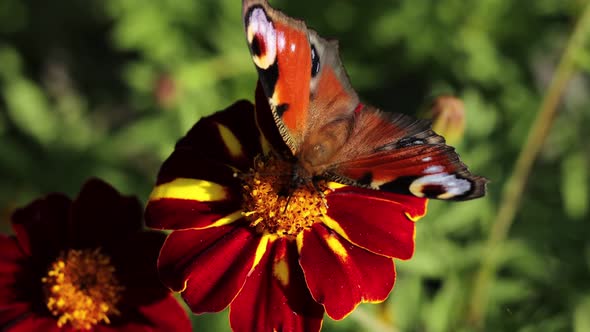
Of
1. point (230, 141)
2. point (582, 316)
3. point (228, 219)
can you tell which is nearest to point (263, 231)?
point (228, 219)

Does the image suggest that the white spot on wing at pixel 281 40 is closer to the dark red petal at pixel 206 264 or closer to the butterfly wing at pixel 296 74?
the butterfly wing at pixel 296 74

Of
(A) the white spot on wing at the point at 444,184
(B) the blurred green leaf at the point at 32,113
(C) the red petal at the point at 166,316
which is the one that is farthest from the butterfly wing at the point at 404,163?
(B) the blurred green leaf at the point at 32,113

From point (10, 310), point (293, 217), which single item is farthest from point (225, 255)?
point (10, 310)

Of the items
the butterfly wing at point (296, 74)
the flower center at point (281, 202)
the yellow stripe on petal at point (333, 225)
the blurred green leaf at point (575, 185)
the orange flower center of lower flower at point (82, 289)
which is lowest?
the blurred green leaf at point (575, 185)

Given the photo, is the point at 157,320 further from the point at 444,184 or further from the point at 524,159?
the point at 524,159

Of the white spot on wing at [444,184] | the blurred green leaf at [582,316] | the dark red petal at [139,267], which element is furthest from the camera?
the blurred green leaf at [582,316]

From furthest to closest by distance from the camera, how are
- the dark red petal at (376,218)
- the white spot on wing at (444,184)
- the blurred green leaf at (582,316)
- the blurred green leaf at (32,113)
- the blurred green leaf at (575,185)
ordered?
the blurred green leaf at (32,113)
the blurred green leaf at (575,185)
the blurred green leaf at (582,316)
the dark red petal at (376,218)
the white spot on wing at (444,184)

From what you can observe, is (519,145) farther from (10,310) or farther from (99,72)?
(99,72)
